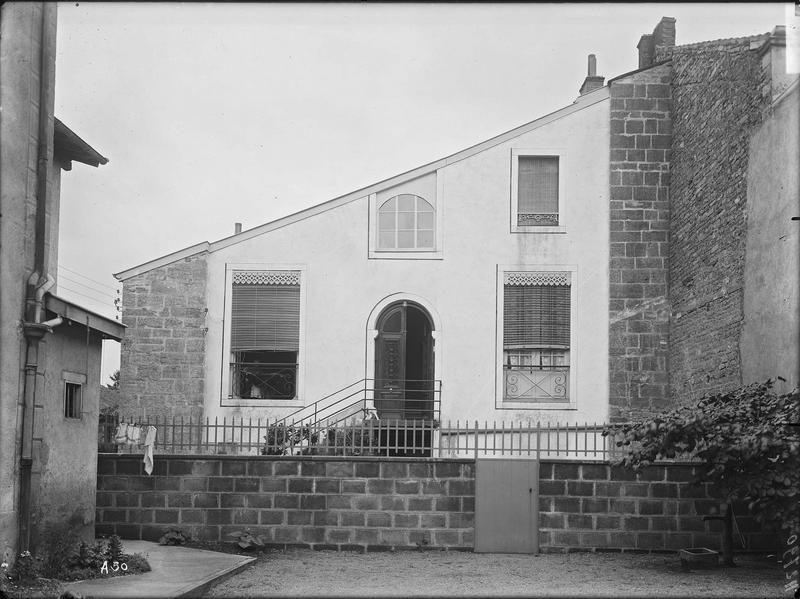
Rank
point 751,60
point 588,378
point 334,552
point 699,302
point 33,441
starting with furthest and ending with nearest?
point 588,378
point 699,302
point 751,60
point 334,552
point 33,441

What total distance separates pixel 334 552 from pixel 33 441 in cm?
559

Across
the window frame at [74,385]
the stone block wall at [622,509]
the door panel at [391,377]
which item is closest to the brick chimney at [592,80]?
the door panel at [391,377]

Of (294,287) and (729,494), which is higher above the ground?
(294,287)

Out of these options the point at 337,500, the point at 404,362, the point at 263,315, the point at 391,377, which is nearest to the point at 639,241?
the point at 404,362

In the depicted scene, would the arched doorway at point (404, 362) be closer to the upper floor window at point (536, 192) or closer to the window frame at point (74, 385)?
the upper floor window at point (536, 192)

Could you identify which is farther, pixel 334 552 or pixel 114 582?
pixel 334 552

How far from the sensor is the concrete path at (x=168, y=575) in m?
10.2

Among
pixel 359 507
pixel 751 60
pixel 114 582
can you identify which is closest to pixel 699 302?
pixel 751 60

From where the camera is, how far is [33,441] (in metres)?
10.8

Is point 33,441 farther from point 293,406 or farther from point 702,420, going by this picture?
point 293,406

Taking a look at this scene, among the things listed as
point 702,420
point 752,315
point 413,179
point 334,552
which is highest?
point 413,179

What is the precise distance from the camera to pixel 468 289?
69.1 ft

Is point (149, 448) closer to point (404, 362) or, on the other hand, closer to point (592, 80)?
point (404, 362)

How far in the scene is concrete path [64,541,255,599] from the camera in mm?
10188
